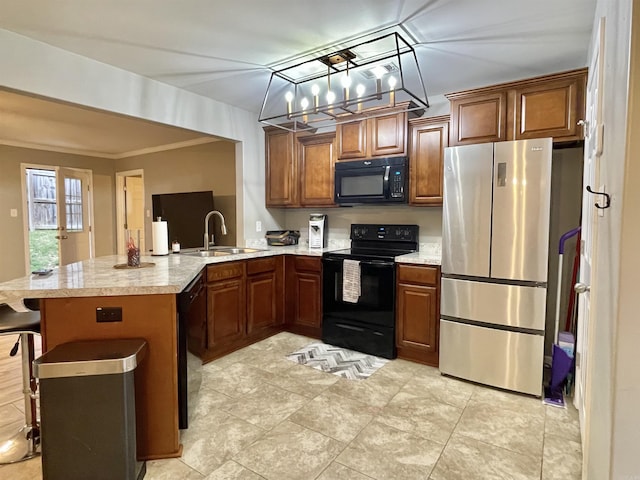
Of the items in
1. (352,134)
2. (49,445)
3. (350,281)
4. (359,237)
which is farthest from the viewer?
(359,237)

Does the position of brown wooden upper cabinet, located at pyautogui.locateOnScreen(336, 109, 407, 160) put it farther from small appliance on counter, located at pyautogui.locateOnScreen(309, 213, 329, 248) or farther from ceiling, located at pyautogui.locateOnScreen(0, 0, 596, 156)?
small appliance on counter, located at pyautogui.locateOnScreen(309, 213, 329, 248)

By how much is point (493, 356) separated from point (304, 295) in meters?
1.84

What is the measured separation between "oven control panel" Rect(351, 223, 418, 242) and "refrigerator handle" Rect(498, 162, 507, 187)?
113cm

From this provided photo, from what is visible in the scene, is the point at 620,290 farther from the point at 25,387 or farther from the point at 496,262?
the point at 25,387

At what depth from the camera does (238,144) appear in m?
4.06

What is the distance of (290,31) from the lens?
7.55 ft

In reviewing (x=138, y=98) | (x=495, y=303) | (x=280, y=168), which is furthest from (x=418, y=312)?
(x=138, y=98)

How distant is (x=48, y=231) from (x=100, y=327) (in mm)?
5480

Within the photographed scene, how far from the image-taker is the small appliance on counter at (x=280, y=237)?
4.20 m

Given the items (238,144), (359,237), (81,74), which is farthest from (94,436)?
(238,144)

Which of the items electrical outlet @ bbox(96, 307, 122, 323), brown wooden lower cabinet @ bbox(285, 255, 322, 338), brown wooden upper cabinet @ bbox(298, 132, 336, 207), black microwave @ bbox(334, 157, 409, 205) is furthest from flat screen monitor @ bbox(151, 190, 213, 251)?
electrical outlet @ bbox(96, 307, 122, 323)

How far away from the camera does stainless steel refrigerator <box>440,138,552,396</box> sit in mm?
2477

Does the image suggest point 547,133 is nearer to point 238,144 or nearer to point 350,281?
point 350,281

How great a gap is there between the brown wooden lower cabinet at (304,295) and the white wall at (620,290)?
2577 millimetres
